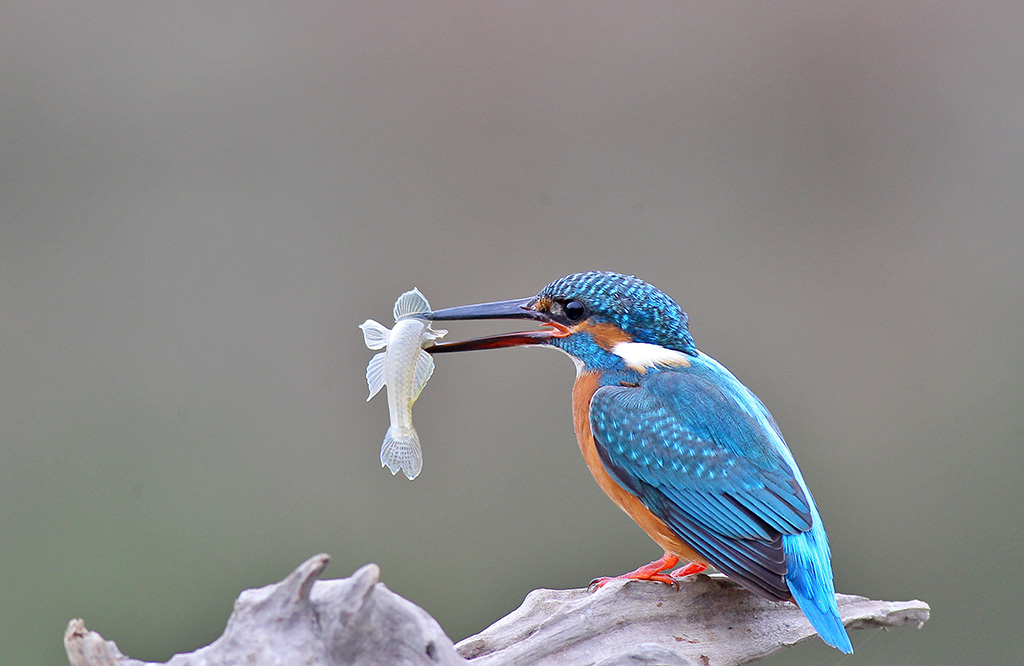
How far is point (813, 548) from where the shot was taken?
152 centimetres

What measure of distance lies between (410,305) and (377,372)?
14 centimetres

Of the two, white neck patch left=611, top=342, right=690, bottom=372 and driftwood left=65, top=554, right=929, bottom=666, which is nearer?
driftwood left=65, top=554, right=929, bottom=666

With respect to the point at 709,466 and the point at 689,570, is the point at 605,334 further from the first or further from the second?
the point at 689,570

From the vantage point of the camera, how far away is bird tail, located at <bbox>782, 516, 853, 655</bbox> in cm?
142

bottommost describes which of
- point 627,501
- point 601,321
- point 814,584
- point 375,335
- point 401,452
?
point 814,584

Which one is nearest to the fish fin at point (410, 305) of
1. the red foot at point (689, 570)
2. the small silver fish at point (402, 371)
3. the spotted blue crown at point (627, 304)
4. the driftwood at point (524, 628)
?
the small silver fish at point (402, 371)

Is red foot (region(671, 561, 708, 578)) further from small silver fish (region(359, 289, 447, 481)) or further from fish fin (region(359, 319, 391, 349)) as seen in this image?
fish fin (region(359, 319, 391, 349))

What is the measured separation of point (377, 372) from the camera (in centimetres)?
168

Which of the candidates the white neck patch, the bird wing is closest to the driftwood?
the bird wing

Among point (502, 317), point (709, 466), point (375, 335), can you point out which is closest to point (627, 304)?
point (502, 317)

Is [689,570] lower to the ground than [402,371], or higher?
lower

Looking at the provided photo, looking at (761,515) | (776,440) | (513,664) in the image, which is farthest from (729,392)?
(513,664)

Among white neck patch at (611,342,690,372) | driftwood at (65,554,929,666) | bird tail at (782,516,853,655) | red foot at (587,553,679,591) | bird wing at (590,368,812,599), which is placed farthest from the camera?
white neck patch at (611,342,690,372)

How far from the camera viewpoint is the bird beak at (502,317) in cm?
174
